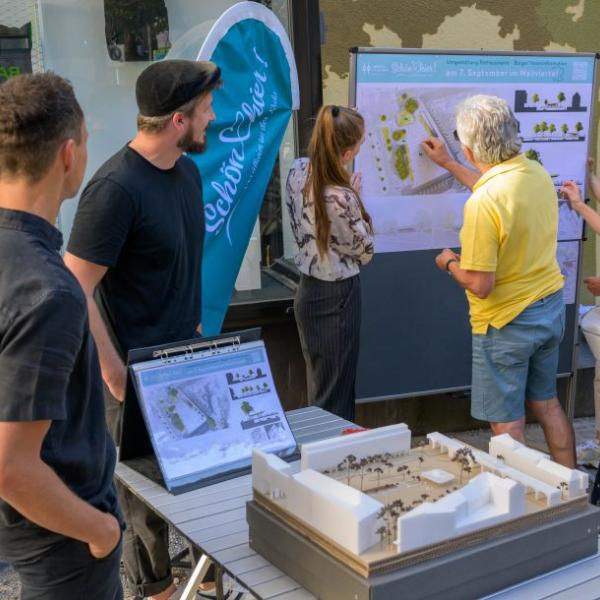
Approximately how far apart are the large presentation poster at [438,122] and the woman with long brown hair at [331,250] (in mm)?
252

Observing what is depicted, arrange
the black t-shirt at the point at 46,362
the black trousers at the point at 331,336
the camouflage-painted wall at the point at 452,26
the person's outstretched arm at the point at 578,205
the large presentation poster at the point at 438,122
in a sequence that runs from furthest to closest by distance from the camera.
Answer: the camouflage-painted wall at the point at 452,26 → the large presentation poster at the point at 438,122 → the person's outstretched arm at the point at 578,205 → the black trousers at the point at 331,336 → the black t-shirt at the point at 46,362

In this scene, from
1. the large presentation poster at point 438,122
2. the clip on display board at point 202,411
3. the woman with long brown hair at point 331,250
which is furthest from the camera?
the large presentation poster at point 438,122

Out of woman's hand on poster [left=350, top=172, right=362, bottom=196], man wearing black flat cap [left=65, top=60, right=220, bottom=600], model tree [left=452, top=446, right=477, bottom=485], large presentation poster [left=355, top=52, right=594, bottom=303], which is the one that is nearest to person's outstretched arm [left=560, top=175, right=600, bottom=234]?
large presentation poster [left=355, top=52, right=594, bottom=303]

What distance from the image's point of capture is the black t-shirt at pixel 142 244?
7.68ft

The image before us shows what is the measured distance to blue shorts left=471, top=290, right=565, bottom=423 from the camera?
3.27 m

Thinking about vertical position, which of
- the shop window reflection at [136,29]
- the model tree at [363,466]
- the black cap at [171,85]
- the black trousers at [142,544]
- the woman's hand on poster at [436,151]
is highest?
the shop window reflection at [136,29]

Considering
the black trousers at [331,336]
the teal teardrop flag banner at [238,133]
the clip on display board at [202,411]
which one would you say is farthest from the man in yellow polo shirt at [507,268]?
the clip on display board at [202,411]

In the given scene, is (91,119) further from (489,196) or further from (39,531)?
(39,531)

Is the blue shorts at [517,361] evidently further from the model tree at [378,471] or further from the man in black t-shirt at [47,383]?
the man in black t-shirt at [47,383]

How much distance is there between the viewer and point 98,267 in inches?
92.0

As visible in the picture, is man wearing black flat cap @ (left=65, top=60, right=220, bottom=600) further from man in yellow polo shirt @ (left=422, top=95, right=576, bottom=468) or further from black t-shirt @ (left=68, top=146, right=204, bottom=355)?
man in yellow polo shirt @ (left=422, top=95, right=576, bottom=468)

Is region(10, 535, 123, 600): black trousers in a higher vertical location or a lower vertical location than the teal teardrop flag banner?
lower

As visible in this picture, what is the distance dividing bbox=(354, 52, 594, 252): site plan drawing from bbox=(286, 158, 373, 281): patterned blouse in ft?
1.27

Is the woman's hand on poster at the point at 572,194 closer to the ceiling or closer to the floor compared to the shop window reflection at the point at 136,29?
closer to the floor
